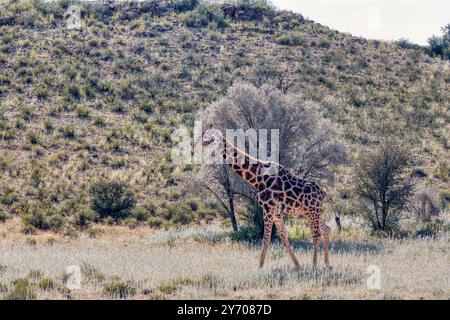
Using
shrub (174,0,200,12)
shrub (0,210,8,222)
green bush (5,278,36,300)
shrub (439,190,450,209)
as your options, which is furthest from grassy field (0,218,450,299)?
shrub (174,0,200,12)

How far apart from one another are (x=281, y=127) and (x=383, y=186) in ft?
14.8

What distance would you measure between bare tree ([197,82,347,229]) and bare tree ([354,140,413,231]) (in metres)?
2.38

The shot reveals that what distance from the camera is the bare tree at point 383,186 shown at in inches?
977

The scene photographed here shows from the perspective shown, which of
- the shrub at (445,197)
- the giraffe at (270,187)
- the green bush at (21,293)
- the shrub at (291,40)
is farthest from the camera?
the shrub at (291,40)

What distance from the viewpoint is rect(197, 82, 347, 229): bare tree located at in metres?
22.8

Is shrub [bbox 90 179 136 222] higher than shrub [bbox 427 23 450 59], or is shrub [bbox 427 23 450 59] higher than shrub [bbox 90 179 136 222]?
shrub [bbox 427 23 450 59]

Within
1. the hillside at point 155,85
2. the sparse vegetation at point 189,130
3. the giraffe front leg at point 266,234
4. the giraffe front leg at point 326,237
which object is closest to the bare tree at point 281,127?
the sparse vegetation at point 189,130

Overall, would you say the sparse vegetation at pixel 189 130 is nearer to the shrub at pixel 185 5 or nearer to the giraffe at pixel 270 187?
the shrub at pixel 185 5

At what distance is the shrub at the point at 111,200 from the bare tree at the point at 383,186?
957 cm

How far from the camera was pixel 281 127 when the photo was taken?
22.8 metres

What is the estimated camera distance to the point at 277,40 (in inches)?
2240

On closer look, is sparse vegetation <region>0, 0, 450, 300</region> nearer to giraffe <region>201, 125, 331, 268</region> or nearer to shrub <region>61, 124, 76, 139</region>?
shrub <region>61, 124, 76, 139</region>

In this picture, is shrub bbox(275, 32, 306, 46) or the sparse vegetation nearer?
the sparse vegetation
